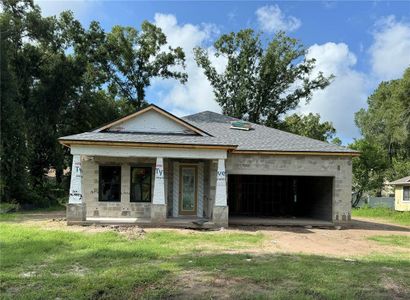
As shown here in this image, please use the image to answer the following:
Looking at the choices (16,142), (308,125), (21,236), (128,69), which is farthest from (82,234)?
(308,125)

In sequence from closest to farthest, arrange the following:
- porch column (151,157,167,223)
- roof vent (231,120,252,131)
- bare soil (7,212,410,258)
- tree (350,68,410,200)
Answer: bare soil (7,212,410,258)
porch column (151,157,167,223)
roof vent (231,120,252,131)
tree (350,68,410,200)

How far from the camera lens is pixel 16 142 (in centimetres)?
2553

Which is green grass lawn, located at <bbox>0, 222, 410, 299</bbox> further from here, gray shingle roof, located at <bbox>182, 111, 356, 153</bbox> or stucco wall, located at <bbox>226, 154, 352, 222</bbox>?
gray shingle roof, located at <bbox>182, 111, 356, 153</bbox>

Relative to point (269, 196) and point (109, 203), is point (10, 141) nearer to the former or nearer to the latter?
point (109, 203)

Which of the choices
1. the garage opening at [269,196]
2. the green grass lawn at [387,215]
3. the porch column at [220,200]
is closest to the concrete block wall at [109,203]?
the porch column at [220,200]

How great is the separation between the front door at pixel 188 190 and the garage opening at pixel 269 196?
3.69 metres

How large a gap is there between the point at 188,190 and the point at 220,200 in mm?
2811

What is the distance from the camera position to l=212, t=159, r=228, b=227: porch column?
16.1m

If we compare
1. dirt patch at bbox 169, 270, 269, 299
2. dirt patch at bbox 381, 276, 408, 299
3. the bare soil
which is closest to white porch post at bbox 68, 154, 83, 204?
the bare soil

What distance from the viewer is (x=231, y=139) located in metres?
19.2

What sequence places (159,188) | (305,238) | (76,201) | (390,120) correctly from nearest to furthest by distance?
1. (305,238)
2. (76,201)
3. (159,188)
4. (390,120)

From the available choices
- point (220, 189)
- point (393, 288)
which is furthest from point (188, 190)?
point (393, 288)

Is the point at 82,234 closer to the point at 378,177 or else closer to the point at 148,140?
the point at 148,140

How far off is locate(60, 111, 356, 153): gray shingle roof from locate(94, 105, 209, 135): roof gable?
505 millimetres
